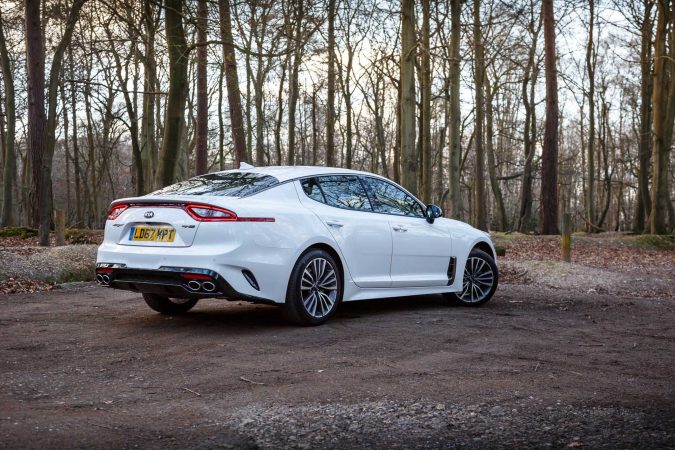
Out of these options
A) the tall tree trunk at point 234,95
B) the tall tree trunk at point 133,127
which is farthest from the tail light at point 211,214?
the tall tree trunk at point 133,127

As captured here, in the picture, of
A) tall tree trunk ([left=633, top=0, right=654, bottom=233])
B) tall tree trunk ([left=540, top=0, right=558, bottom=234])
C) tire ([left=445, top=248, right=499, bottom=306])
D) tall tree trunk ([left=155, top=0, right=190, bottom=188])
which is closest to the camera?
tire ([left=445, top=248, right=499, bottom=306])

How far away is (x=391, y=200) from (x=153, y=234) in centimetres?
294

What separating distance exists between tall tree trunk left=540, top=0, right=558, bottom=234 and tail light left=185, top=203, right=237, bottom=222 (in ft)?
58.0

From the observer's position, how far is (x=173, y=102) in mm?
15453

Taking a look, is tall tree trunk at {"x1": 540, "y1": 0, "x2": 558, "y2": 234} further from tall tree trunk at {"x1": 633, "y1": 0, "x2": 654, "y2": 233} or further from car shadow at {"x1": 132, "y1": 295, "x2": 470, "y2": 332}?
car shadow at {"x1": 132, "y1": 295, "x2": 470, "y2": 332}

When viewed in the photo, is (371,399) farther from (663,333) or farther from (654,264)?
(654,264)

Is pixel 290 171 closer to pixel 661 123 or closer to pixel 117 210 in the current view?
pixel 117 210

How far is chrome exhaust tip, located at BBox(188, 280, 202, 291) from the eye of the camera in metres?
6.06

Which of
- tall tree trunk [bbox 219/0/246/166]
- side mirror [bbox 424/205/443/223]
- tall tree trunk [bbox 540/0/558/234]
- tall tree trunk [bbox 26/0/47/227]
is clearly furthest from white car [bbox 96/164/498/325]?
tall tree trunk [bbox 540/0/558/234]

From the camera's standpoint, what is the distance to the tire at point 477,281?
29.3 feet

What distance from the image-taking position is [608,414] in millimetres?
3889

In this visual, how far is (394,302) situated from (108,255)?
392 centimetres

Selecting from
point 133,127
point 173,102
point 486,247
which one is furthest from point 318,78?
point 486,247

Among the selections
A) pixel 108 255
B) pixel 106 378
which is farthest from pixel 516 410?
pixel 108 255
